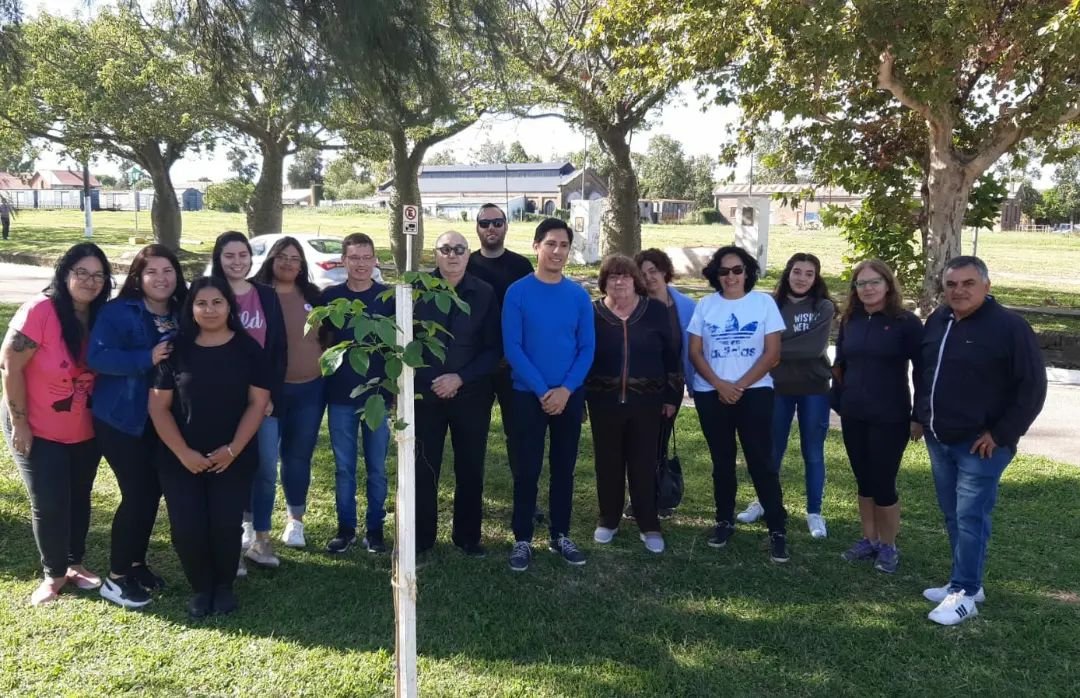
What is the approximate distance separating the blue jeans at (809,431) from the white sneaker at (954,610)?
3.57 ft

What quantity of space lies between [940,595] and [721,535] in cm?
114

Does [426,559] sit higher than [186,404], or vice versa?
[186,404]

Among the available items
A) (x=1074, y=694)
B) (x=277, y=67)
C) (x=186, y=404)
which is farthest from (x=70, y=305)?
(x=1074, y=694)

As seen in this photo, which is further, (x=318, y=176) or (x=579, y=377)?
(x=318, y=176)

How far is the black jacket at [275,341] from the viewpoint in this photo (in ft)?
12.9

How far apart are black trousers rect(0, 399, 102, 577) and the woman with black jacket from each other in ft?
8.10

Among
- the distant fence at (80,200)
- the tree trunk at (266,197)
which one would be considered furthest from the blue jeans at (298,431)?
the distant fence at (80,200)

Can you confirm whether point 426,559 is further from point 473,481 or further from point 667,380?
point 667,380

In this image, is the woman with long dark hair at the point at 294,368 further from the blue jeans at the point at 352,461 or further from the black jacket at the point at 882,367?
the black jacket at the point at 882,367

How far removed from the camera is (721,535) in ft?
15.4

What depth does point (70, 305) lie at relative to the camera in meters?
3.75

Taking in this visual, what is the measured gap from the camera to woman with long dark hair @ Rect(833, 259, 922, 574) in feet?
13.7

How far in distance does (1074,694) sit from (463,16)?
4.22m

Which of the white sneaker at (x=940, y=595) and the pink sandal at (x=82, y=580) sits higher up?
the pink sandal at (x=82, y=580)
